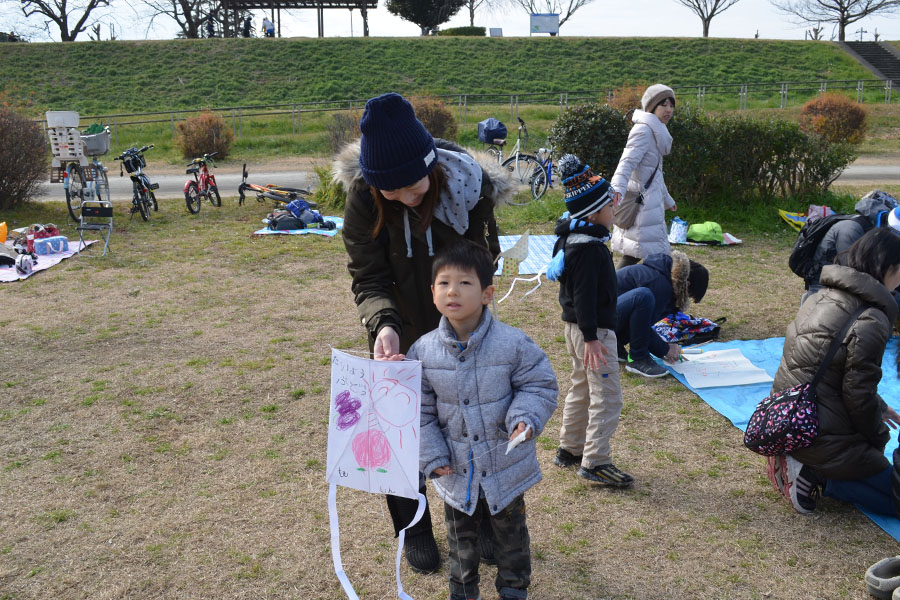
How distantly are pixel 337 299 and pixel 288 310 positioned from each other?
523 millimetres

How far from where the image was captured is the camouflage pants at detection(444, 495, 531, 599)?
2.51 m

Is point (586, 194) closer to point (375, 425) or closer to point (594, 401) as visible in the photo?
point (594, 401)

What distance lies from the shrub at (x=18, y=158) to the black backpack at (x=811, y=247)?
36.6 ft

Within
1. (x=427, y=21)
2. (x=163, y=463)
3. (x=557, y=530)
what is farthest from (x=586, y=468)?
(x=427, y=21)

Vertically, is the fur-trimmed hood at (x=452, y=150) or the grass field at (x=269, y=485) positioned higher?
the fur-trimmed hood at (x=452, y=150)

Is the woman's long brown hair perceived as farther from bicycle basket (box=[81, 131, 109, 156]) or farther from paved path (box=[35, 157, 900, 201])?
paved path (box=[35, 157, 900, 201])

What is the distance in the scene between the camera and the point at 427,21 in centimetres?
4591

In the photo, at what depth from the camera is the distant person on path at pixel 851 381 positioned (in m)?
3.05

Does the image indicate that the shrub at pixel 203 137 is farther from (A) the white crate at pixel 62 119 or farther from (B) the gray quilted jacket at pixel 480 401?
(B) the gray quilted jacket at pixel 480 401

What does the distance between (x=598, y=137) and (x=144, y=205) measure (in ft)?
21.8

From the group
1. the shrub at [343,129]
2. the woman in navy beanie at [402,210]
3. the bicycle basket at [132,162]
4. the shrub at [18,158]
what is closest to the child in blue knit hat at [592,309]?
the woman in navy beanie at [402,210]

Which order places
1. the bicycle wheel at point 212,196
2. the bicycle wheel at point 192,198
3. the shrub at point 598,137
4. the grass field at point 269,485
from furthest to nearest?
1. the bicycle wheel at point 212,196
2. the bicycle wheel at point 192,198
3. the shrub at point 598,137
4. the grass field at point 269,485

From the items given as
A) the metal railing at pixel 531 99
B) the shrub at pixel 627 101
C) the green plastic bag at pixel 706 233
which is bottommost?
the green plastic bag at pixel 706 233

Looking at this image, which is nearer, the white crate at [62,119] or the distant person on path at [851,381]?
the distant person on path at [851,381]
